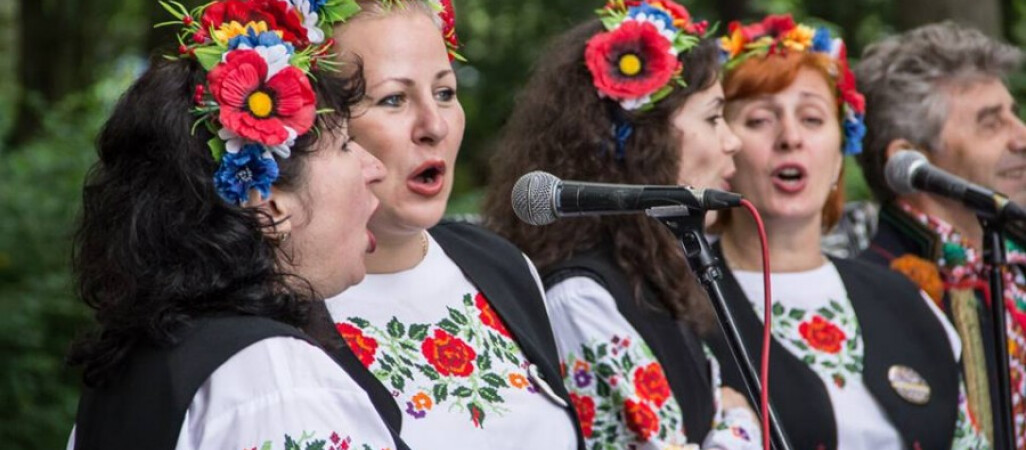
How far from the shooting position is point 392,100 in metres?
2.90

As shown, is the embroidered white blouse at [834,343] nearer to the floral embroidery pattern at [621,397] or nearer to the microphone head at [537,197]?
the floral embroidery pattern at [621,397]

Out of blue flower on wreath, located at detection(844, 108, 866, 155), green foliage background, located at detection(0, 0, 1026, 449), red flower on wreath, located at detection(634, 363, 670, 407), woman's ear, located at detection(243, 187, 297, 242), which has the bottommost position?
green foliage background, located at detection(0, 0, 1026, 449)

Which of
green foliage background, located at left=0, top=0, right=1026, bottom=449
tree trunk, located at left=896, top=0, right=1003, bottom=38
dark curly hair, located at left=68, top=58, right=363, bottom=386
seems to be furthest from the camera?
green foliage background, located at left=0, top=0, right=1026, bottom=449

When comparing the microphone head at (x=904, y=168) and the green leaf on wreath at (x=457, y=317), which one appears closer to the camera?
the green leaf on wreath at (x=457, y=317)

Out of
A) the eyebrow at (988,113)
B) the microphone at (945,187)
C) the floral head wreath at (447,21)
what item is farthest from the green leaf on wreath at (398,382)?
the eyebrow at (988,113)

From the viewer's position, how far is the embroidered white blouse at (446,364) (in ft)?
9.04

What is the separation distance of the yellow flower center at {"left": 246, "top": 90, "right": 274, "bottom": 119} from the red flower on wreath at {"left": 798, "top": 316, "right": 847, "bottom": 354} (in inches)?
70.2

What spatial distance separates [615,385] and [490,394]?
46 centimetres

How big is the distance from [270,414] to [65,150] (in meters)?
5.69

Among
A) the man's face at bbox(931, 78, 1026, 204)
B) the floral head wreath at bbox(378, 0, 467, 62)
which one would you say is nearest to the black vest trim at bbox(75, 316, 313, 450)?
the floral head wreath at bbox(378, 0, 467, 62)

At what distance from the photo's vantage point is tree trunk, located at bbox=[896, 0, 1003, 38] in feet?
20.4

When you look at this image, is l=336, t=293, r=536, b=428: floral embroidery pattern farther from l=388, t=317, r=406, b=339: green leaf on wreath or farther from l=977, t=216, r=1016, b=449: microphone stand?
l=977, t=216, r=1016, b=449: microphone stand

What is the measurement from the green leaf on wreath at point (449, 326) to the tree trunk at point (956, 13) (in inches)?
155

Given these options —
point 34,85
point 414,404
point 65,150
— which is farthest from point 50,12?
point 414,404
